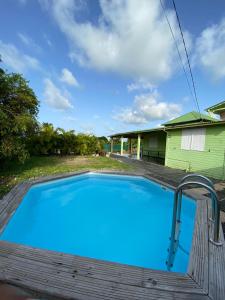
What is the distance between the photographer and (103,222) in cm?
517

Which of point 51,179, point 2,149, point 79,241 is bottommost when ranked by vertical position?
point 79,241

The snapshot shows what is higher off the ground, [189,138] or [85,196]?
[189,138]

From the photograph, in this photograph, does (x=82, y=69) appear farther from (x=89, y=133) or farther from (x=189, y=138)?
(x=189, y=138)

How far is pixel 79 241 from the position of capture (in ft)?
13.9

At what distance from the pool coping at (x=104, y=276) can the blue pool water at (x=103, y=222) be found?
0.71 meters

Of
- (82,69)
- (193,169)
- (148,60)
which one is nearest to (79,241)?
(193,169)

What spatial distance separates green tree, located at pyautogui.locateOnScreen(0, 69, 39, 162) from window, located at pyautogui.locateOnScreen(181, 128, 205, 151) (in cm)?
854

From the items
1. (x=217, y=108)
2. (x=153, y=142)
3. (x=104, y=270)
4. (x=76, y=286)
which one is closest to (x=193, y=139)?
(x=217, y=108)

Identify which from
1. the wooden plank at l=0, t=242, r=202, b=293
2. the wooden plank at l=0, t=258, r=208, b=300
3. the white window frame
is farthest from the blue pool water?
the white window frame

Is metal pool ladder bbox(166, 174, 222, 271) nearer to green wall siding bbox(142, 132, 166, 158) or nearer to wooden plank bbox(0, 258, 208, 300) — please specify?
wooden plank bbox(0, 258, 208, 300)

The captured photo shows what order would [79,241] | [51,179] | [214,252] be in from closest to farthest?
[214,252] → [79,241] → [51,179]

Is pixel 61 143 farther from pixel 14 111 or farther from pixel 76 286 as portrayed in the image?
pixel 76 286

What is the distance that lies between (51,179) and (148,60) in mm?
7771

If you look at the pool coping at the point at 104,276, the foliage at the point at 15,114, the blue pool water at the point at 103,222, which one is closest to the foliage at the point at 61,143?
the foliage at the point at 15,114
